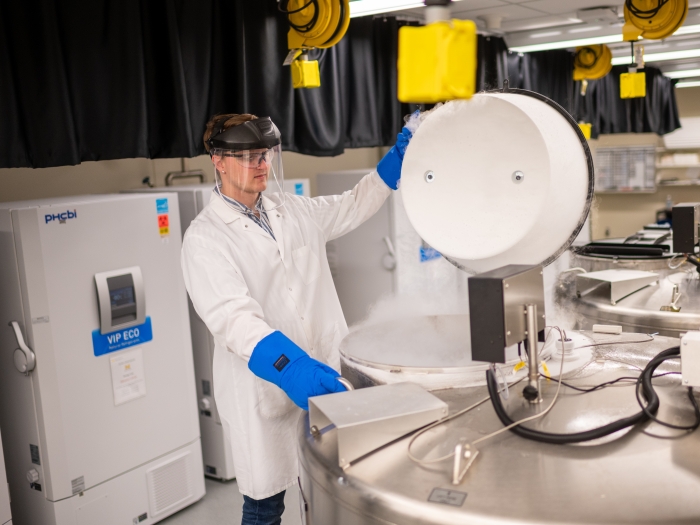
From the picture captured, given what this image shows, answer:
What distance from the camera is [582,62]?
6043 millimetres

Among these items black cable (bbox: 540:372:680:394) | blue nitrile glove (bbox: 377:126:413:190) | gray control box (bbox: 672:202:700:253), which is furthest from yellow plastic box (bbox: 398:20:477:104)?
gray control box (bbox: 672:202:700:253)

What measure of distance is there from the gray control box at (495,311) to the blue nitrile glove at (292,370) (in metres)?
0.44

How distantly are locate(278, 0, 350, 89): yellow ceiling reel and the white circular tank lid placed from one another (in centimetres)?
154

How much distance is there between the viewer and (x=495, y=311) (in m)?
1.35

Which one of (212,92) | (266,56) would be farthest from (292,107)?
(212,92)

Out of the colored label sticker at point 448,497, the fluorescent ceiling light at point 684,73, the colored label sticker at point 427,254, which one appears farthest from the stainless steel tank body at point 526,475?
the fluorescent ceiling light at point 684,73

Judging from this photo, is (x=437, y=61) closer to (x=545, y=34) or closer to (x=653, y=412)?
(x=653, y=412)

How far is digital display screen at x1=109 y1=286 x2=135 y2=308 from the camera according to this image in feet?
9.61

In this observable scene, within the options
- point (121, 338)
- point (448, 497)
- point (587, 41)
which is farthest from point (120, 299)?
point (587, 41)

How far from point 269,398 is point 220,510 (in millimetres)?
1486

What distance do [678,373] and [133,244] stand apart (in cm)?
229

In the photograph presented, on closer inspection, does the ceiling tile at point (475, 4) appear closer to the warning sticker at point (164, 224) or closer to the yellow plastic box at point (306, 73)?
the yellow plastic box at point (306, 73)

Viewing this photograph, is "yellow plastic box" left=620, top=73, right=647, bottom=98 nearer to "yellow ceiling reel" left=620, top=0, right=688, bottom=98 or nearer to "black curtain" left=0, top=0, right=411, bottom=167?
"yellow ceiling reel" left=620, top=0, right=688, bottom=98

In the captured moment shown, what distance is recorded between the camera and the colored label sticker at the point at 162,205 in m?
3.15
